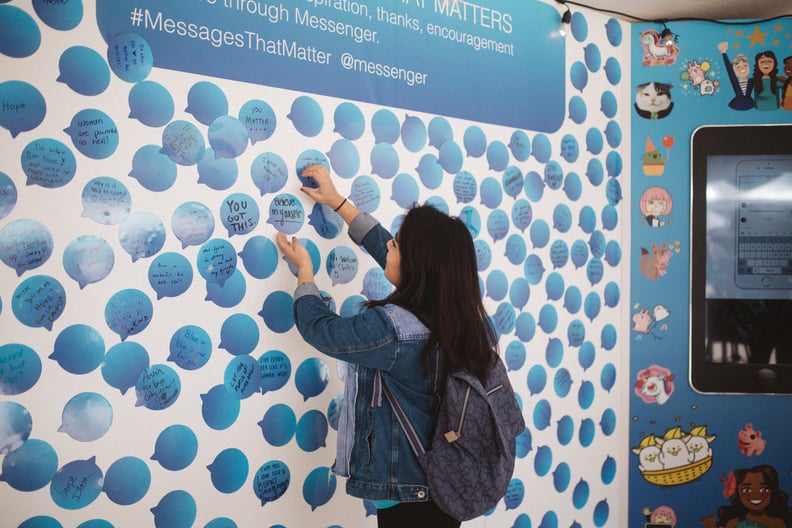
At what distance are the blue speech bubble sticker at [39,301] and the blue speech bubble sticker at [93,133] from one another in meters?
0.30

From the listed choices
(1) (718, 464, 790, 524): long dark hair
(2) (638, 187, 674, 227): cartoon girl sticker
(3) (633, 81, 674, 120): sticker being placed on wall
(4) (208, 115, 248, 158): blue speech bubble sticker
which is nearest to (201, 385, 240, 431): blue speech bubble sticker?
(4) (208, 115, 248, 158): blue speech bubble sticker

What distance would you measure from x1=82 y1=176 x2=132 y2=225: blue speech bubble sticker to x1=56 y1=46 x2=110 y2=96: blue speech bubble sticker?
0.66ft

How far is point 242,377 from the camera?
1.73 meters

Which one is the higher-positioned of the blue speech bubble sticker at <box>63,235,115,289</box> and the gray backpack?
the blue speech bubble sticker at <box>63,235,115,289</box>

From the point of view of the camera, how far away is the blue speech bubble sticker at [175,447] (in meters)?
1.60

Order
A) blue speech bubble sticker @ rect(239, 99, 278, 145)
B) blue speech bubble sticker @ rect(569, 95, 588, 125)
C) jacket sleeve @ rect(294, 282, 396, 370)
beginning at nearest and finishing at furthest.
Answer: jacket sleeve @ rect(294, 282, 396, 370) → blue speech bubble sticker @ rect(239, 99, 278, 145) → blue speech bubble sticker @ rect(569, 95, 588, 125)

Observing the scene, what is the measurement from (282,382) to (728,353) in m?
1.73

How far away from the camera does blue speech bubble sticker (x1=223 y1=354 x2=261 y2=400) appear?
67.1 inches

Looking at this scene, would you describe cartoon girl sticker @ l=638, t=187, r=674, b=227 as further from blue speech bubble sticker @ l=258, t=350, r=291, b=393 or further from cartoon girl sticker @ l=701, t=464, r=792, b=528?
blue speech bubble sticker @ l=258, t=350, r=291, b=393

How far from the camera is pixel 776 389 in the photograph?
2518 mm

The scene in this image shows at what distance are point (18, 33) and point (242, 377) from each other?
0.93 m

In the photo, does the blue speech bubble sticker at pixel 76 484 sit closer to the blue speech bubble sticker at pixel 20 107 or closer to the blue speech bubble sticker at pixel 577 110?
the blue speech bubble sticker at pixel 20 107

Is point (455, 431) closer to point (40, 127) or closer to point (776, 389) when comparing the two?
point (40, 127)

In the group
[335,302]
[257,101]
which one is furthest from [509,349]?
[257,101]
